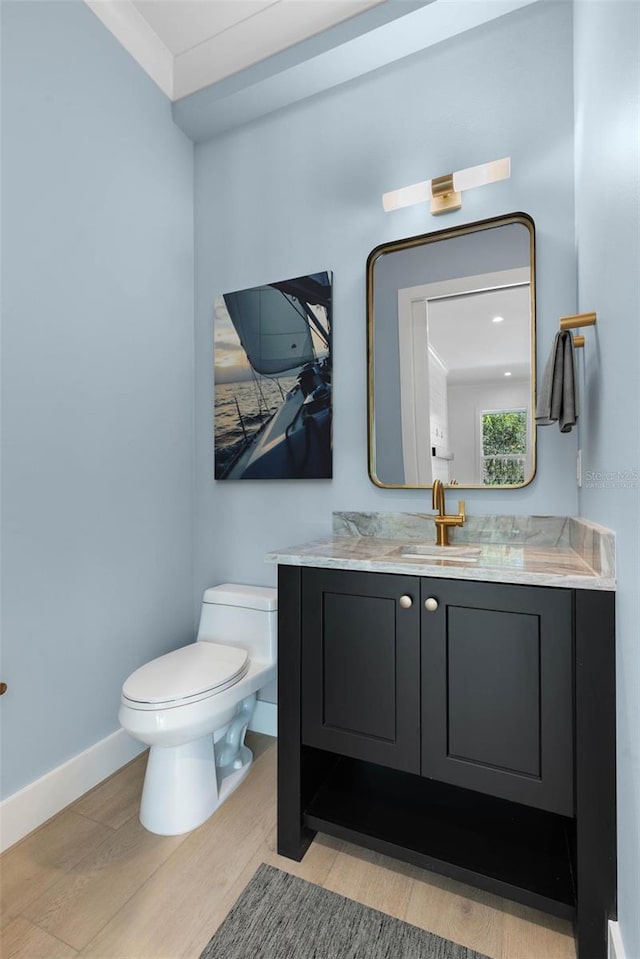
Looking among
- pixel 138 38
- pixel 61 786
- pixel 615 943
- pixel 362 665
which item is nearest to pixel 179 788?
pixel 61 786

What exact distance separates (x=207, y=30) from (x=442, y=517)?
7.31ft

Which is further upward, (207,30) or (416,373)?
(207,30)

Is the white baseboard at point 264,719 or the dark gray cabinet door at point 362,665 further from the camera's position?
the white baseboard at point 264,719

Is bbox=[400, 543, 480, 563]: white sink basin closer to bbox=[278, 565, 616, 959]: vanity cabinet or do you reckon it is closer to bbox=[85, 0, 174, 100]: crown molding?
bbox=[278, 565, 616, 959]: vanity cabinet

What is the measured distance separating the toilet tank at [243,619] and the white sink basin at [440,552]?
2.08 feet

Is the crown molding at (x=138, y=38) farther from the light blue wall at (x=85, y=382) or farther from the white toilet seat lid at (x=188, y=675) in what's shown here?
the white toilet seat lid at (x=188, y=675)

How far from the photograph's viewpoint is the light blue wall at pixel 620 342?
2.70 ft

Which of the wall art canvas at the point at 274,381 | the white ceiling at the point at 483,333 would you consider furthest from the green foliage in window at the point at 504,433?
the wall art canvas at the point at 274,381

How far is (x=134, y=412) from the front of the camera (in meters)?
1.93

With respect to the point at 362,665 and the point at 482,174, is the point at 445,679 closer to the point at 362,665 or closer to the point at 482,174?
the point at 362,665

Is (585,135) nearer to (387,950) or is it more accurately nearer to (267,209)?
(267,209)

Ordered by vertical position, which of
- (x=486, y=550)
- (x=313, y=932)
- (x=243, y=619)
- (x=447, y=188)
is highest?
(x=447, y=188)

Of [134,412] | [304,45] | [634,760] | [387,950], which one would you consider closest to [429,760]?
[387,950]

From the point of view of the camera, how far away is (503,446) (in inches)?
65.4
